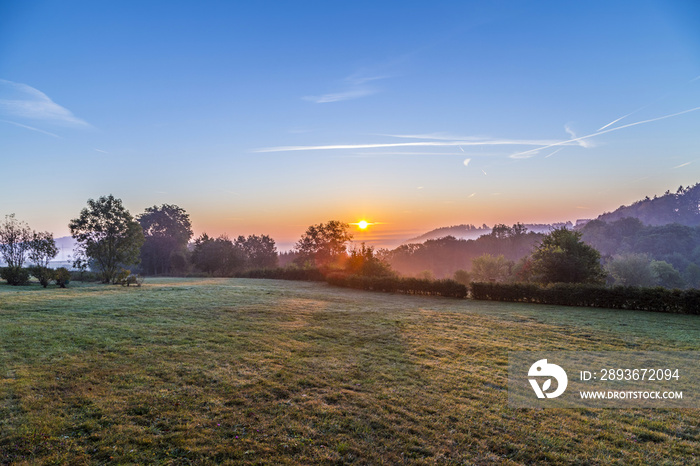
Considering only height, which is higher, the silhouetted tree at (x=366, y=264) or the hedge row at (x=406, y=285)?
the silhouetted tree at (x=366, y=264)

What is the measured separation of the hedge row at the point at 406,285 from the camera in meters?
22.2

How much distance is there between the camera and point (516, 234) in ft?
258

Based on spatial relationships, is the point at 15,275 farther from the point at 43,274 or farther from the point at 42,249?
the point at 42,249

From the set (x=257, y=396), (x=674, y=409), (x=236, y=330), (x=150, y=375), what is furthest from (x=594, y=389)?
(x=236, y=330)

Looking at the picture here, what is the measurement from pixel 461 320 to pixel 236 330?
339 inches

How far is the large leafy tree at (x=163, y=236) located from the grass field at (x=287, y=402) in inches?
1899

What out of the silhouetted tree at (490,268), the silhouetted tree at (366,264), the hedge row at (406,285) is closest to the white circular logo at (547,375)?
the hedge row at (406,285)

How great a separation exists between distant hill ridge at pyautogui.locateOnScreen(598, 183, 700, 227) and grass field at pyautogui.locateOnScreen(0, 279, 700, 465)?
89.6 meters

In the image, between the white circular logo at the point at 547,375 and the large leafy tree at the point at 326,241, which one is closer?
the white circular logo at the point at 547,375

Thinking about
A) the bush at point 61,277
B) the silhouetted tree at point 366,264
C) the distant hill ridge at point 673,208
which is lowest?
the bush at point 61,277

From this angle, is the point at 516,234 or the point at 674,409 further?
the point at 516,234

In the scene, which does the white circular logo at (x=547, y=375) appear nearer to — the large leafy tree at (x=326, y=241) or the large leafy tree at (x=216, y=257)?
the large leafy tree at (x=216, y=257)

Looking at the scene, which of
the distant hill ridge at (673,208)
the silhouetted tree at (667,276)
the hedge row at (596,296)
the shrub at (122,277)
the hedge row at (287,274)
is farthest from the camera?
the distant hill ridge at (673,208)

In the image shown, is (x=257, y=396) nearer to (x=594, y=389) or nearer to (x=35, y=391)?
(x=35, y=391)
